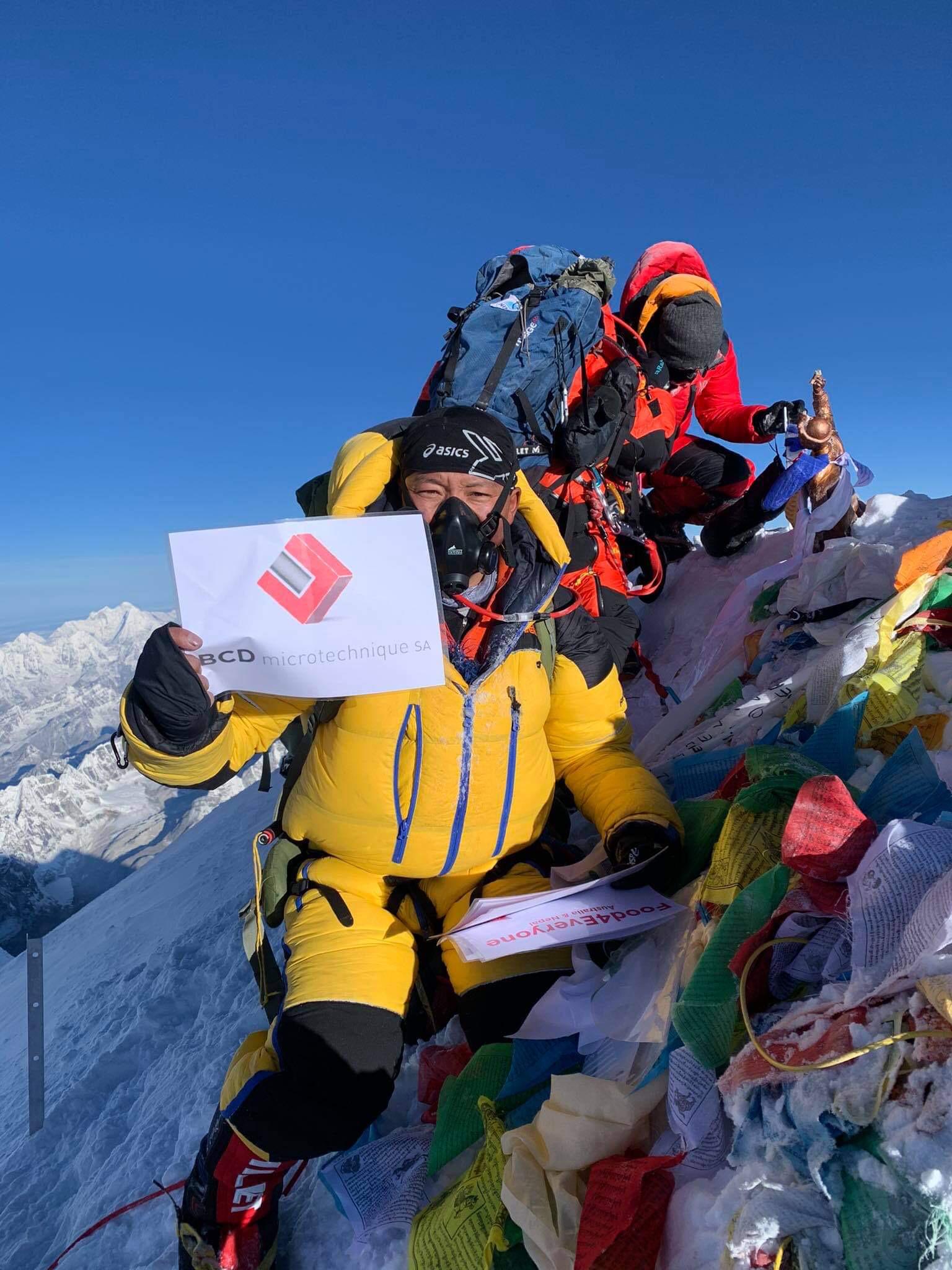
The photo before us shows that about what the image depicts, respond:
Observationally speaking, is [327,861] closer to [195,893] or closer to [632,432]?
[632,432]

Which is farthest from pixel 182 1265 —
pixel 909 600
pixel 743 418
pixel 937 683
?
pixel 743 418

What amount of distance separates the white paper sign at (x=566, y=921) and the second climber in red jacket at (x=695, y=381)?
10.8 ft

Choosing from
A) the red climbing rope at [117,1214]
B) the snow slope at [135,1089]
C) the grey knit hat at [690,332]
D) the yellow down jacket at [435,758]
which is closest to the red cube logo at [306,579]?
the yellow down jacket at [435,758]

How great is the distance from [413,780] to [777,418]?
346 centimetres

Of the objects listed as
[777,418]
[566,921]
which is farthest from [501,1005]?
[777,418]

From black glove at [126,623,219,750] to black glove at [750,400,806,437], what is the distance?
3.80 metres

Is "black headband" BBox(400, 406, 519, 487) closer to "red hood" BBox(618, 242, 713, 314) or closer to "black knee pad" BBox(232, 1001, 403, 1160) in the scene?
"black knee pad" BBox(232, 1001, 403, 1160)

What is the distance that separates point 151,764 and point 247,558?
74cm

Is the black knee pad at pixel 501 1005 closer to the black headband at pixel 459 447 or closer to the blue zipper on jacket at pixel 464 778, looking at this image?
the blue zipper on jacket at pixel 464 778

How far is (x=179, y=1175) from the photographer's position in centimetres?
257

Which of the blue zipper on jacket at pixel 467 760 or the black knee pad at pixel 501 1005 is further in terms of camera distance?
the blue zipper on jacket at pixel 467 760

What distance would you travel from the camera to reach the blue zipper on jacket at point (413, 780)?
7.27 feet

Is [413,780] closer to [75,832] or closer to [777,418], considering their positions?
[777,418]

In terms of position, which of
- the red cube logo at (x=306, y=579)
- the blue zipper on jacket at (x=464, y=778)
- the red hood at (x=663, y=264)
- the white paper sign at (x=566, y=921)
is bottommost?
the white paper sign at (x=566, y=921)
